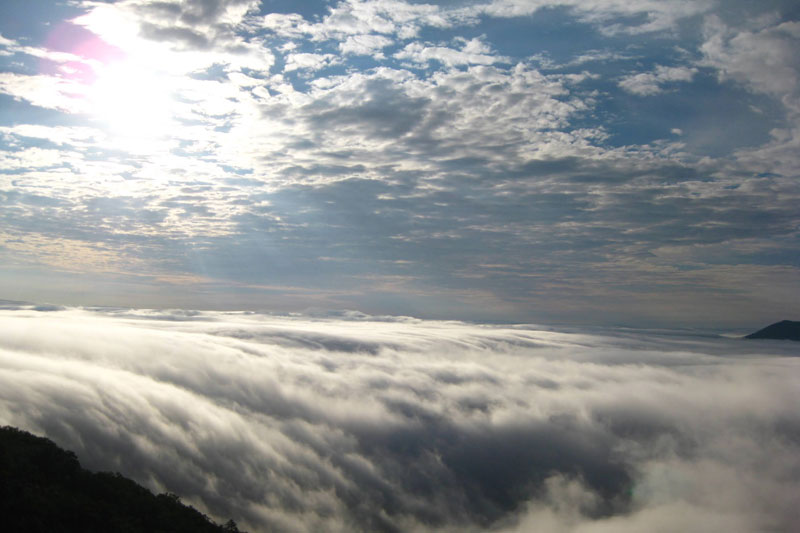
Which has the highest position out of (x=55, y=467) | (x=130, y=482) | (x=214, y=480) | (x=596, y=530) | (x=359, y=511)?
(x=55, y=467)

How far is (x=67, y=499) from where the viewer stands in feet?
211

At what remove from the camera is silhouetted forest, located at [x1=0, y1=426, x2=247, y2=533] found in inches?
2298

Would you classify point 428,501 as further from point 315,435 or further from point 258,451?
point 258,451

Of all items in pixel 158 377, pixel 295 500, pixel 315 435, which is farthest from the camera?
pixel 315 435

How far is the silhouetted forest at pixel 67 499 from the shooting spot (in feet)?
192

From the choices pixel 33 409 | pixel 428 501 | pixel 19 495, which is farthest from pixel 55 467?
pixel 428 501

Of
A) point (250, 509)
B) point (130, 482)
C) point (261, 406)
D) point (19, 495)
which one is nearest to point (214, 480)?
point (250, 509)

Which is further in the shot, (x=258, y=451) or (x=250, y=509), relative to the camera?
(x=258, y=451)

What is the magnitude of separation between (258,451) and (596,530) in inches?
4837

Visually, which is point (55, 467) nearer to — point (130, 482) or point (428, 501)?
point (130, 482)

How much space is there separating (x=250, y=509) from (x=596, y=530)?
409 ft

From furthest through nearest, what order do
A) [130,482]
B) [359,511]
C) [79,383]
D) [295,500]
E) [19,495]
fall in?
1. [359,511]
2. [295,500]
3. [79,383]
4. [130,482]
5. [19,495]

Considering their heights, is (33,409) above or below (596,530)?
above

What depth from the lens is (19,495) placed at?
6016 cm
